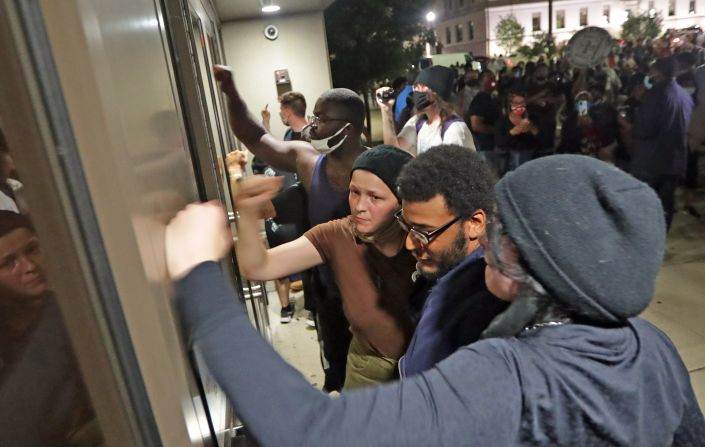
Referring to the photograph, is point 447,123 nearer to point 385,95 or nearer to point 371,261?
point 385,95

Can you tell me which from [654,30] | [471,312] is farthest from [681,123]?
[654,30]

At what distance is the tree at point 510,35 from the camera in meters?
48.8

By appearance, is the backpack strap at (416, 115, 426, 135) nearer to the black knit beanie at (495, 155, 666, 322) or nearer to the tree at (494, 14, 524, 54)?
the black knit beanie at (495, 155, 666, 322)

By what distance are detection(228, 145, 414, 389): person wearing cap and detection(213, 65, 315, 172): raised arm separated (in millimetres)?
921

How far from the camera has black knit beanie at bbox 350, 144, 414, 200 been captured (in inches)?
79.2

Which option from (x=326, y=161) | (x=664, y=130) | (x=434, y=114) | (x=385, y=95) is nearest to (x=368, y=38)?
(x=664, y=130)

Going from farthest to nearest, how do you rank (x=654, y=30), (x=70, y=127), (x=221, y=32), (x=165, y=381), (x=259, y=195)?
(x=654, y=30)
(x=221, y=32)
(x=259, y=195)
(x=165, y=381)
(x=70, y=127)

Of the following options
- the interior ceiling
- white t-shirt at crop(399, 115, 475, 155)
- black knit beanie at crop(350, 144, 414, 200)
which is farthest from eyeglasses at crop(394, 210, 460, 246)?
the interior ceiling

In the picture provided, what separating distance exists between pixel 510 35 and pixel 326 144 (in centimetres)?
5144

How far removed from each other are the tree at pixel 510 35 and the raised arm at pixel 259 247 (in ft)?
167

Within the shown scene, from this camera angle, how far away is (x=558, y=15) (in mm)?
58375

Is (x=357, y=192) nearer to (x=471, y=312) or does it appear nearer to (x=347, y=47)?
(x=471, y=312)

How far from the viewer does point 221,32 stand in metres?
6.53

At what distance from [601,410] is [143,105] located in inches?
36.6
